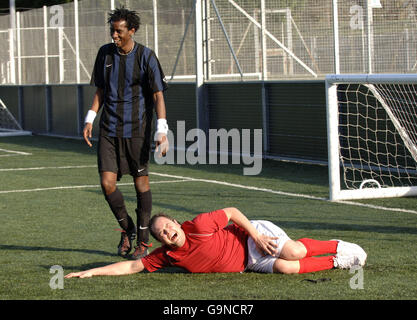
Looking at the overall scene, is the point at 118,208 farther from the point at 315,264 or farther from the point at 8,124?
the point at 8,124

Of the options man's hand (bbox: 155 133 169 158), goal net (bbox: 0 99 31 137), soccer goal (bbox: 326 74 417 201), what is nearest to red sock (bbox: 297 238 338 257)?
man's hand (bbox: 155 133 169 158)

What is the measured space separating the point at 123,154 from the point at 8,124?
1819 centimetres

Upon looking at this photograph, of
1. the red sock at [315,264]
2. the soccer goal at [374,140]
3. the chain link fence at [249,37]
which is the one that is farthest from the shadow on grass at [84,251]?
the chain link fence at [249,37]

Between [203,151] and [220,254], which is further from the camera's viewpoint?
[203,151]

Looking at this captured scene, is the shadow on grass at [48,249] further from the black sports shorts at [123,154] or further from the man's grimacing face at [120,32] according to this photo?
the man's grimacing face at [120,32]

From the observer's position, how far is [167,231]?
19.5 feet

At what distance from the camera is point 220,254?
623cm

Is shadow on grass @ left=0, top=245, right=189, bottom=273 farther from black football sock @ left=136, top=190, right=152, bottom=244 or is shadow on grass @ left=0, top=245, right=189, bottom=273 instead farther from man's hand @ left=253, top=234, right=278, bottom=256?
man's hand @ left=253, top=234, right=278, bottom=256
